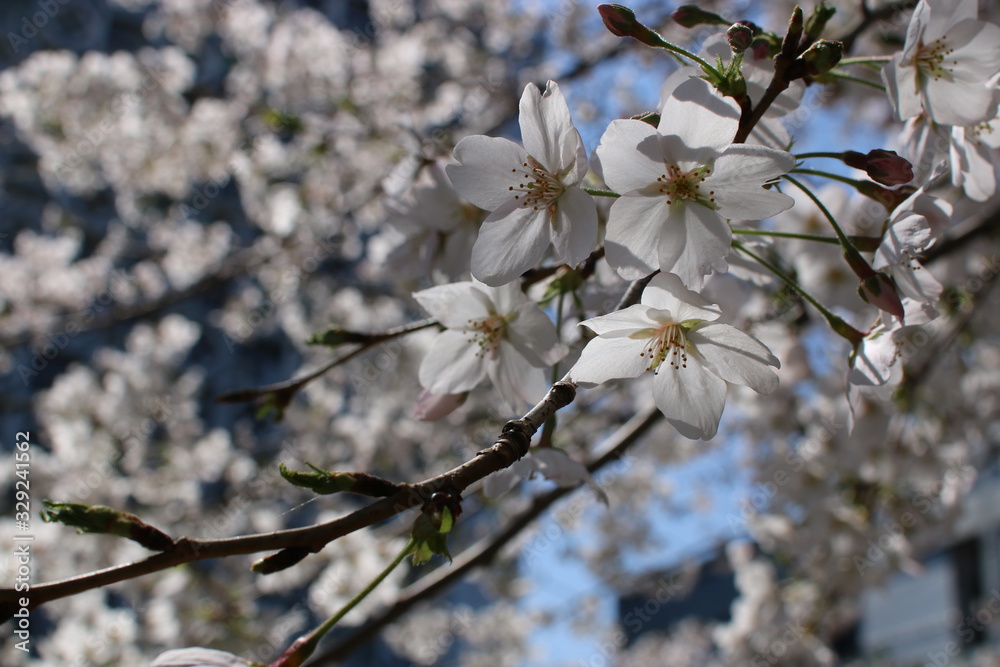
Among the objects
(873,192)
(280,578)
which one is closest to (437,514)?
(873,192)

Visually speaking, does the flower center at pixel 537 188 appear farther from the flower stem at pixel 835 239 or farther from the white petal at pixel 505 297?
the flower stem at pixel 835 239

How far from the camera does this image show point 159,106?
6.45 metres

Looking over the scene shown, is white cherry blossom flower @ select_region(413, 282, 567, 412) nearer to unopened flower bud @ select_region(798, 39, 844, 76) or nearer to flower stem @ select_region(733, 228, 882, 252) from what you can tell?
flower stem @ select_region(733, 228, 882, 252)

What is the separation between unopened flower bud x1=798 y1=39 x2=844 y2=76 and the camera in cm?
84

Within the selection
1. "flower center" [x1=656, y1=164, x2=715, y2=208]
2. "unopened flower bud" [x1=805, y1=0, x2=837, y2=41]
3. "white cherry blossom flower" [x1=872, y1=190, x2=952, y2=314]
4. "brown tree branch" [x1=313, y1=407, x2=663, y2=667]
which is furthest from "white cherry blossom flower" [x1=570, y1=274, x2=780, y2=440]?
"brown tree branch" [x1=313, y1=407, x2=663, y2=667]

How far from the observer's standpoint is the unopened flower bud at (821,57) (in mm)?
838

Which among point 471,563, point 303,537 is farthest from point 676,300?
point 471,563

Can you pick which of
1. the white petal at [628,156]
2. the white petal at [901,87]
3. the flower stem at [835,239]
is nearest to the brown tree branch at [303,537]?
the white petal at [628,156]

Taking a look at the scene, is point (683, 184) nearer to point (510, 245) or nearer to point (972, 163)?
point (510, 245)

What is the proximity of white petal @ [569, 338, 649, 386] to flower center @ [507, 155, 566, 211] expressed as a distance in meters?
0.19

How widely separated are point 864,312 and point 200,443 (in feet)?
20.1

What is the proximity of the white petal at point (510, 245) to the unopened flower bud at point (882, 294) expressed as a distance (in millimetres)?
422

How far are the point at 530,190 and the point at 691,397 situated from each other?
13.7 inches

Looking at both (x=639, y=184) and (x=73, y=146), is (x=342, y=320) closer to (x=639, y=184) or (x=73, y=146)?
(x=73, y=146)
